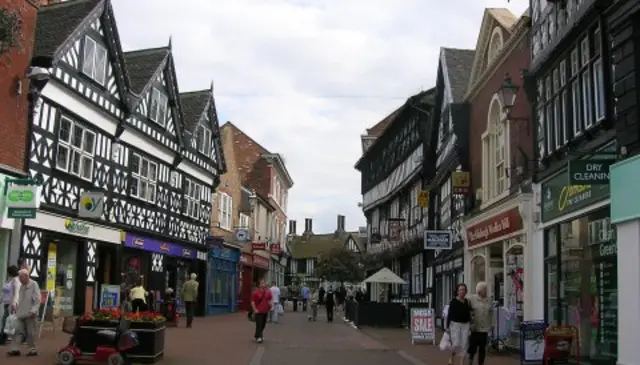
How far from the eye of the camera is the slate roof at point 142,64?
27.1 m

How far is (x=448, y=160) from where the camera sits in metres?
27.4

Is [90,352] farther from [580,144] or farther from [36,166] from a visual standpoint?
[580,144]

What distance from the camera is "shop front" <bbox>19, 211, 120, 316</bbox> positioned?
63.7 feet

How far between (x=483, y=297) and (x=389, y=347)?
611 centimetres

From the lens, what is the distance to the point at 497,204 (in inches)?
782

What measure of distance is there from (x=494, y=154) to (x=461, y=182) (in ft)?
8.40

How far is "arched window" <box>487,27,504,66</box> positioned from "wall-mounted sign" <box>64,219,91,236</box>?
12481mm

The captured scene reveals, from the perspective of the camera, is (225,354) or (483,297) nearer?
(483,297)

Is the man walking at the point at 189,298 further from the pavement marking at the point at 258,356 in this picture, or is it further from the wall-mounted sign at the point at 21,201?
the wall-mounted sign at the point at 21,201

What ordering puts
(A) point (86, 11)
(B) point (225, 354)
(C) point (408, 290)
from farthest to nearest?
(C) point (408, 290) < (A) point (86, 11) < (B) point (225, 354)

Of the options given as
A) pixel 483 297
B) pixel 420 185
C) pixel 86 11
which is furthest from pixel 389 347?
pixel 420 185

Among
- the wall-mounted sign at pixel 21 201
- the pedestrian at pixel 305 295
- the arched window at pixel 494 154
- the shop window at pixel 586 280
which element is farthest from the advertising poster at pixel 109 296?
the pedestrian at pixel 305 295

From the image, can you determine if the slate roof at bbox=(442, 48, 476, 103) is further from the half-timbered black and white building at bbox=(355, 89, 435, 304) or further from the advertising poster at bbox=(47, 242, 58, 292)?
the advertising poster at bbox=(47, 242, 58, 292)

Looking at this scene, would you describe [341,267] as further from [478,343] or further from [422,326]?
[478,343]
